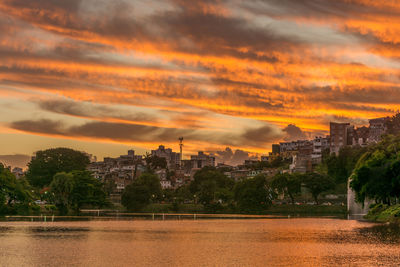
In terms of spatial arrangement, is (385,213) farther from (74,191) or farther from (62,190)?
(74,191)

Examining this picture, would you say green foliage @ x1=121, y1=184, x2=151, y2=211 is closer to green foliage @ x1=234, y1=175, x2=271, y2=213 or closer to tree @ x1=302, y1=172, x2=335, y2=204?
green foliage @ x1=234, y1=175, x2=271, y2=213

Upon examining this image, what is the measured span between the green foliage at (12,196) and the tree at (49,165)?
77.3 metres

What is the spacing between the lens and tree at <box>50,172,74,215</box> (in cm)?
11894

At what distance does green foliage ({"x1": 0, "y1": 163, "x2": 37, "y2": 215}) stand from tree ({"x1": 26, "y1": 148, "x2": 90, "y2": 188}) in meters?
77.3

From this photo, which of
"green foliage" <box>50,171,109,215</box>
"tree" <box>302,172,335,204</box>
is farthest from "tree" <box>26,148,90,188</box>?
"tree" <box>302,172,335,204</box>

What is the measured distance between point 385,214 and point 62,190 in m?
63.4

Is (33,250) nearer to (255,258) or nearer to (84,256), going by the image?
(84,256)

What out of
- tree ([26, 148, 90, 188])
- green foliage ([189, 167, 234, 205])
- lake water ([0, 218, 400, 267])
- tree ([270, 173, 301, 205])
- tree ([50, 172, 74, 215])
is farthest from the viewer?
tree ([26, 148, 90, 188])

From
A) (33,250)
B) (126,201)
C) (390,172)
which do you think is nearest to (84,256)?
(33,250)

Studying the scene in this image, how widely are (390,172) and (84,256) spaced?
5088 cm

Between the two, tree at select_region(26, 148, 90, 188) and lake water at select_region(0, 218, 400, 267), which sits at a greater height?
tree at select_region(26, 148, 90, 188)

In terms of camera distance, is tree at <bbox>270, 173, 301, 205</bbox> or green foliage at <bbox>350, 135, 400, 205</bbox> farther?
tree at <bbox>270, 173, 301, 205</bbox>

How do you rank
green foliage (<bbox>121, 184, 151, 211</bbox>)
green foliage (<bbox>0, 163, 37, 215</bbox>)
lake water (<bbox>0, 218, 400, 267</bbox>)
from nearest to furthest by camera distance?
lake water (<bbox>0, 218, 400, 267</bbox>)
green foliage (<bbox>0, 163, 37, 215</bbox>)
green foliage (<bbox>121, 184, 151, 211</bbox>)

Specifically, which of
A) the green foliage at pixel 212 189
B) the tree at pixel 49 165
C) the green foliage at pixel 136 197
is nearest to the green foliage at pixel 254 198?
the green foliage at pixel 212 189
